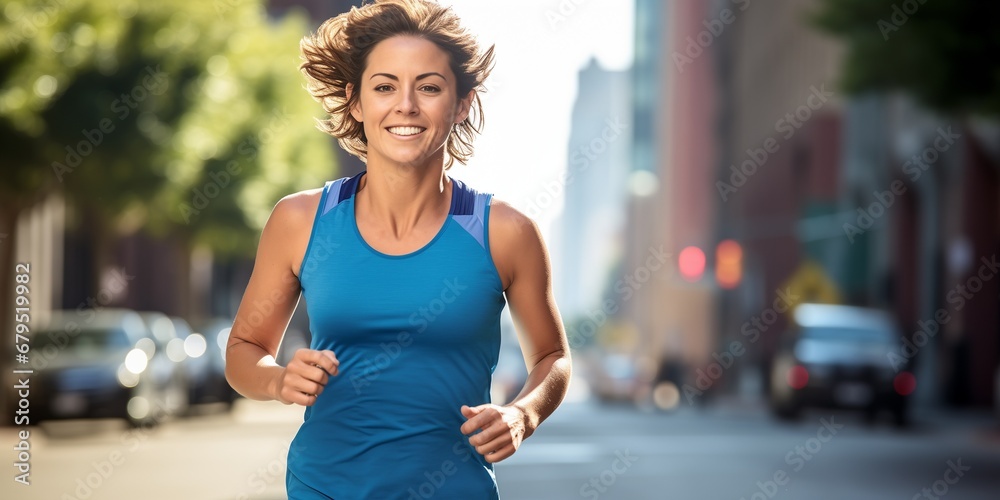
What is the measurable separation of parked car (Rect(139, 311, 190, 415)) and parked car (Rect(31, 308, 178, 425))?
0.85 meters

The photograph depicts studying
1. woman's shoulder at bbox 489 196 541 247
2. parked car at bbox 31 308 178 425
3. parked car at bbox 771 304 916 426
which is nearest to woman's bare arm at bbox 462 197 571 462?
woman's shoulder at bbox 489 196 541 247

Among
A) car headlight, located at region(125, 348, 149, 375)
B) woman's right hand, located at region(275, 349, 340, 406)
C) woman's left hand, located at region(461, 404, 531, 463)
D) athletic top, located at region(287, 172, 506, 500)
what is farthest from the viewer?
car headlight, located at region(125, 348, 149, 375)

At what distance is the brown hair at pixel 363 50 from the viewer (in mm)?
3244

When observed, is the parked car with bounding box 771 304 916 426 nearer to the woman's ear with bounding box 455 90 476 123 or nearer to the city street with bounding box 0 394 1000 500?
the city street with bounding box 0 394 1000 500

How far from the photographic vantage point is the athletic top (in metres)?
3.06

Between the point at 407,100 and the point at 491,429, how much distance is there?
70cm

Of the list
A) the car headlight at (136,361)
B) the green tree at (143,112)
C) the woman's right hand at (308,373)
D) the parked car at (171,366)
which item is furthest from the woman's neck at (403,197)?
the parked car at (171,366)

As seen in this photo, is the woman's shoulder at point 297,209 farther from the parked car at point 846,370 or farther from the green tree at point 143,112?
the parked car at point 846,370

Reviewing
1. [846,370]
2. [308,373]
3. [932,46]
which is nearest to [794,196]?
[846,370]

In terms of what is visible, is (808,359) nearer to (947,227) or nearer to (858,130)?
(947,227)

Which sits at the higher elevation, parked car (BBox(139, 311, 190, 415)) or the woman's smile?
the woman's smile

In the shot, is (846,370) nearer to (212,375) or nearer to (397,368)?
(212,375)

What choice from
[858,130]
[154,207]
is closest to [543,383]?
[154,207]

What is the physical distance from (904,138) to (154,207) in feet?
61.1
